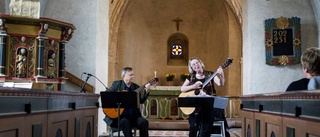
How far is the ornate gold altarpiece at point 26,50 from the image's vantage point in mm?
5926

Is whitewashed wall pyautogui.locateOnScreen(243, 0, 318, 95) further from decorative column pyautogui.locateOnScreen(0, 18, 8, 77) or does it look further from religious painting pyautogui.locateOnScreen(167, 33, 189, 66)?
religious painting pyautogui.locateOnScreen(167, 33, 189, 66)

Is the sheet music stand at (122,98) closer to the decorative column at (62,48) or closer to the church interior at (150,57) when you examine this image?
the church interior at (150,57)

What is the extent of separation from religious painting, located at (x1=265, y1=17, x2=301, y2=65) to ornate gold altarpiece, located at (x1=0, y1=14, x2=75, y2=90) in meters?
5.11

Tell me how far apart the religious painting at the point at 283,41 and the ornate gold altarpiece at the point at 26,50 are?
5.11 meters

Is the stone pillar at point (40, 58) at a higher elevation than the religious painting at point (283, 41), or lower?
lower

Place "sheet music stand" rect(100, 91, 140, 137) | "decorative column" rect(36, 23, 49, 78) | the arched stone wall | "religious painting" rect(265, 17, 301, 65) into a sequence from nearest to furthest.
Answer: "sheet music stand" rect(100, 91, 140, 137), "decorative column" rect(36, 23, 49, 78), "religious painting" rect(265, 17, 301, 65), the arched stone wall

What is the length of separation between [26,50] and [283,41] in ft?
18.8

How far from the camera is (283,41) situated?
922 centimetres

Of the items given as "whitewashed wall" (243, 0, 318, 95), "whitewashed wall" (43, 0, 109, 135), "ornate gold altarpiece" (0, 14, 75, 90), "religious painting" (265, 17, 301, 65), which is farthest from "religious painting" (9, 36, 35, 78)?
"religious painting" (265, 17, 301, 65)

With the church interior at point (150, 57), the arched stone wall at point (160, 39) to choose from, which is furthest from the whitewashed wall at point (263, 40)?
the arched stone wall at point (160, 39)

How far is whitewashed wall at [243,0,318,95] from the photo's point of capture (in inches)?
366

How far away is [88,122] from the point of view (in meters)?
6.05

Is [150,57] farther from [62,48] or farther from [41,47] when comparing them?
[41,47]

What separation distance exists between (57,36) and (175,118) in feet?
25.9
